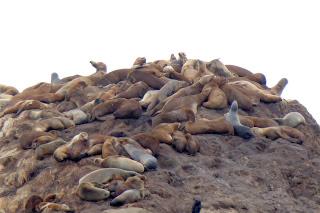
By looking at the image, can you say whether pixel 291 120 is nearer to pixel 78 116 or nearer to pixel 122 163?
pixel 78 116

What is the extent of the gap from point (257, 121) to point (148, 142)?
11.5 feet

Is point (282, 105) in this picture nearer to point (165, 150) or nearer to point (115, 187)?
point (165, 150)

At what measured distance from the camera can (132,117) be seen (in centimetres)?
1658

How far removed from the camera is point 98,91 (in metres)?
19.0

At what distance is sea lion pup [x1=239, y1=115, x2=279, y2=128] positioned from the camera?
16.7 m

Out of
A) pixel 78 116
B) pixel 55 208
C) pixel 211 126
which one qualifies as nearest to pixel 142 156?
pixel 55 208

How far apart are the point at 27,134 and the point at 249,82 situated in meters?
6.42

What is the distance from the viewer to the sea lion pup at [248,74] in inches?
793

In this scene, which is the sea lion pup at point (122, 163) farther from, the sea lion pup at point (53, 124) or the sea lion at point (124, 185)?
the sea lion pup at point (53, 124)

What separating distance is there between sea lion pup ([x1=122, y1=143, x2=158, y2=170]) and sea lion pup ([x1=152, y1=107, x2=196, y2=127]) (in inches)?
76.0

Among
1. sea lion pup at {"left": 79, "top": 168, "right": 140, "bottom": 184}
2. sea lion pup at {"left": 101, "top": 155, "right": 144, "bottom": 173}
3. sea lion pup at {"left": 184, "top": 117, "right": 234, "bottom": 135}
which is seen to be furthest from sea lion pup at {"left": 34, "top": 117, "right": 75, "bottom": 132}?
sea lion pup at {"left": 79, "top": 168, "right": 140, "bottom": 184}

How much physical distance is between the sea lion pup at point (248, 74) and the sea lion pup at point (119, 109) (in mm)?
4698

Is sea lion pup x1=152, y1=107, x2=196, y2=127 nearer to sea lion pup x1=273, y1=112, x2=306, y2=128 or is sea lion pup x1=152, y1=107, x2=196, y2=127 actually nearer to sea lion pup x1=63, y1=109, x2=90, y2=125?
sea lion pup x1=63, y1=109, x2=90, y2=125

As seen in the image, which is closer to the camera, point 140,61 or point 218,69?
point 218,69
